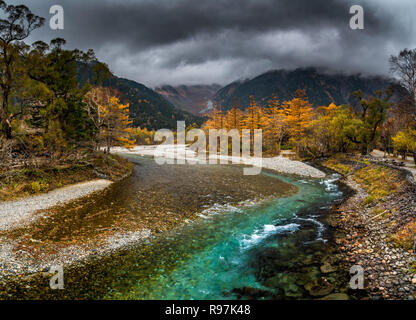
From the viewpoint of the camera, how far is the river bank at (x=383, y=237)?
22.6 feet

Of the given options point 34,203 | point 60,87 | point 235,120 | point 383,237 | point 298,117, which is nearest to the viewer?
point 383,237

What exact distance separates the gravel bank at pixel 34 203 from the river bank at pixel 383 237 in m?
17.6

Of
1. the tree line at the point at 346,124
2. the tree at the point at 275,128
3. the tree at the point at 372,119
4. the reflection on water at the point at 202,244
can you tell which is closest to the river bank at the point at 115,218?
the reflection on water at the point at 202,244

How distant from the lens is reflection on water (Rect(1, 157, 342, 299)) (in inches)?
296

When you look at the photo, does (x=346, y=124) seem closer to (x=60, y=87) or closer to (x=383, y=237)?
(x=383, y=237)

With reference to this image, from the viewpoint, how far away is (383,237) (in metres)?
9.80

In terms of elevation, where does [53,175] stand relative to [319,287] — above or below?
above

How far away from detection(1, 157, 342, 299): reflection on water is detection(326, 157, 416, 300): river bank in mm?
1469

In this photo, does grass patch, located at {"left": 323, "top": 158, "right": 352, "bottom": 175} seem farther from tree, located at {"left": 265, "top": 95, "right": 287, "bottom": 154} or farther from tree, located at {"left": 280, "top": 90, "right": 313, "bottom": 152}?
tree, located at {"left": 265, "top": 95, "right": 287, "bottom": 154}

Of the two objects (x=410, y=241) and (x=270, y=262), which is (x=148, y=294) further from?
(x=410, y=241)

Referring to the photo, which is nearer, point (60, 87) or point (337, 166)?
point (60, 87)

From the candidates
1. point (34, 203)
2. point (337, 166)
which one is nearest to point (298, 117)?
point (337, 166)

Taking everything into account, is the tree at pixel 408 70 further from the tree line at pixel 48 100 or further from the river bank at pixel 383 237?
the tree line at pixel 48 100

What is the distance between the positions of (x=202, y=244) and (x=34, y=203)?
1368cm
